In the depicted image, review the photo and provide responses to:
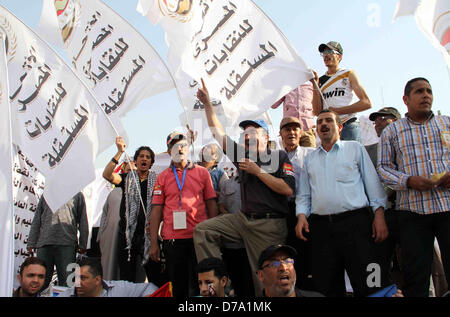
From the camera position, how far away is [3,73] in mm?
3842

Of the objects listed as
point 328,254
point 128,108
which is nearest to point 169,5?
point 128,108

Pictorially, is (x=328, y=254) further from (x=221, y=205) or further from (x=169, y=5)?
(x=169, y=5)

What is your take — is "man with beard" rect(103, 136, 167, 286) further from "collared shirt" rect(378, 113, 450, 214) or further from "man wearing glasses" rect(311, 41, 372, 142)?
"collared shirt" rect(378, 113, 450, 214)

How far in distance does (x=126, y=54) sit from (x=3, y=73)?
167cm

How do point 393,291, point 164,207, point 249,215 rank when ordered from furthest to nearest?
point 164,207
point 249,215
point 393,291

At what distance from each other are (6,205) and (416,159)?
3.02 meters

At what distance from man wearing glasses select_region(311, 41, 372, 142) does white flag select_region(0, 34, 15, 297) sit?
9.18 ft

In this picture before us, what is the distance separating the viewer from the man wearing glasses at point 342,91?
4.71 meters

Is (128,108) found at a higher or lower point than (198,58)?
lower

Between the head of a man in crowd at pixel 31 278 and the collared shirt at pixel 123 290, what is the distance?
0.45 m

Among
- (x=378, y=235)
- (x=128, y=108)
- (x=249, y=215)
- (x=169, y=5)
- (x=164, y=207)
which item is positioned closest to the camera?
(x=378, y=235)

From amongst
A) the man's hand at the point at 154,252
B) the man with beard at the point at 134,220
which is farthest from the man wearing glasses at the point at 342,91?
the man's hand at the point at 154,252

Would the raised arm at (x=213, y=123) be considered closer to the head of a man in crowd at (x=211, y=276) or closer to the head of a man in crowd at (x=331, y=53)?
the head of a man in crowd at (x=211, y=276)

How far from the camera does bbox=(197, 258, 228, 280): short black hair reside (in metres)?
3.70
